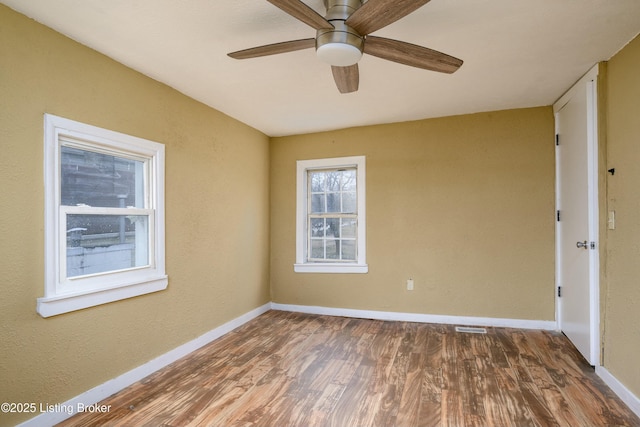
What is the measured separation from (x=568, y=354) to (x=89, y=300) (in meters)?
3.86

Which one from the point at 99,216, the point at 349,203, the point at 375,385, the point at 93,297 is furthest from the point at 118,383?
the point at 349,203

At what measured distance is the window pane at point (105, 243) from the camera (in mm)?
2186

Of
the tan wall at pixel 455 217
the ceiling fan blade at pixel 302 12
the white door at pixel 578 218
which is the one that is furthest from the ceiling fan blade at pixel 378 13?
the tan wall at pixel 455 217

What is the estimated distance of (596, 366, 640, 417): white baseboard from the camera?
2.04m

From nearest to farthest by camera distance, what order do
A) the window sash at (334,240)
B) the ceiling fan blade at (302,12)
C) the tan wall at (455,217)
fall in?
the ceiling fan blade at (302,12)
the tan wall at (455,217)
the window sash at (334,240)

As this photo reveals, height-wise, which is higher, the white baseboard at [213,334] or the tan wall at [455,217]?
the tan wall at [455,217]

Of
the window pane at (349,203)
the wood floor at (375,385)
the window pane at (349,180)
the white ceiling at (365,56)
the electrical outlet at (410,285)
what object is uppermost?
the white ceiling at (365,56)

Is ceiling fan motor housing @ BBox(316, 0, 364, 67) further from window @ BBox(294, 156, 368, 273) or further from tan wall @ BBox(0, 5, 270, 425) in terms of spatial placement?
window @ BBox(294, 156, 368, 273)

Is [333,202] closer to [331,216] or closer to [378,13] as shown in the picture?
[331,216]

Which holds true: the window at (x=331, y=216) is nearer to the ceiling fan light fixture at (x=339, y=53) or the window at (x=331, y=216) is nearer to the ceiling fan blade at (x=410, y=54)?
the ceiling fan blade at (x=410, y=54)

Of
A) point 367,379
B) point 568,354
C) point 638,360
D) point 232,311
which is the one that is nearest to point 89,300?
point 232,311

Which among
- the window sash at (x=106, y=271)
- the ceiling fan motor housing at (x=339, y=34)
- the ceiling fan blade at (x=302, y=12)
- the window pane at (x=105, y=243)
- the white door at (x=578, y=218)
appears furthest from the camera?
the white door at (x=578, y=218)

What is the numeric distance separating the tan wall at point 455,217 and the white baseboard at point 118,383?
57.0 inches

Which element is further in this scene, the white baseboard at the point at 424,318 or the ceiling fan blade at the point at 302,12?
the white baseboard at the point at 424,318
